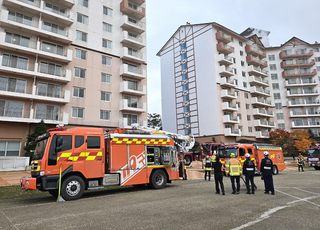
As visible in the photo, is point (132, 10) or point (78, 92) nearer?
point (78, 92)

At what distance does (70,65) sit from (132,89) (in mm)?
8382

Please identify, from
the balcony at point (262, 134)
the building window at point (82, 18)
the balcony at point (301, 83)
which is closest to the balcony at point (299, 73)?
the balcony at point (301, 83)

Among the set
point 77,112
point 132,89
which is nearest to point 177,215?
point 77,112

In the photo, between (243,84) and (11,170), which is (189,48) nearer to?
(243,84)

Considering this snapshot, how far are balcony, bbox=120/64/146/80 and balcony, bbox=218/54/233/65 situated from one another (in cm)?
1719

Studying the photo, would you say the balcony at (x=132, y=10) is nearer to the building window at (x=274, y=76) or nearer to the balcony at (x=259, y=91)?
the balcony at (x=259, y=91)

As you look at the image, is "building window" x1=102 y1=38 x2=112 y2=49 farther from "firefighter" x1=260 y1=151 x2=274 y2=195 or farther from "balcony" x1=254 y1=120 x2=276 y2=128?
"balcony" x1=254 y1=120 x2=276 y2=128

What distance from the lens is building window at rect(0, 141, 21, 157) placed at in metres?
21.1

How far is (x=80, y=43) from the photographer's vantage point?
2720 centimetres

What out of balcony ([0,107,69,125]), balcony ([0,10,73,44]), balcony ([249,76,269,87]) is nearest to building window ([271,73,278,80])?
balcony ([249,76,269,87])

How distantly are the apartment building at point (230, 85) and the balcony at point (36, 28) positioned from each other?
2556 centimetres

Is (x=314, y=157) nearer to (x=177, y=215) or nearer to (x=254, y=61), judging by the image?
(x=177, y=215)

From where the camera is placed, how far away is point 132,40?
30.6 metres

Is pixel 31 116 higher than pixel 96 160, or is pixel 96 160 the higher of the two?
pixel 31 116
